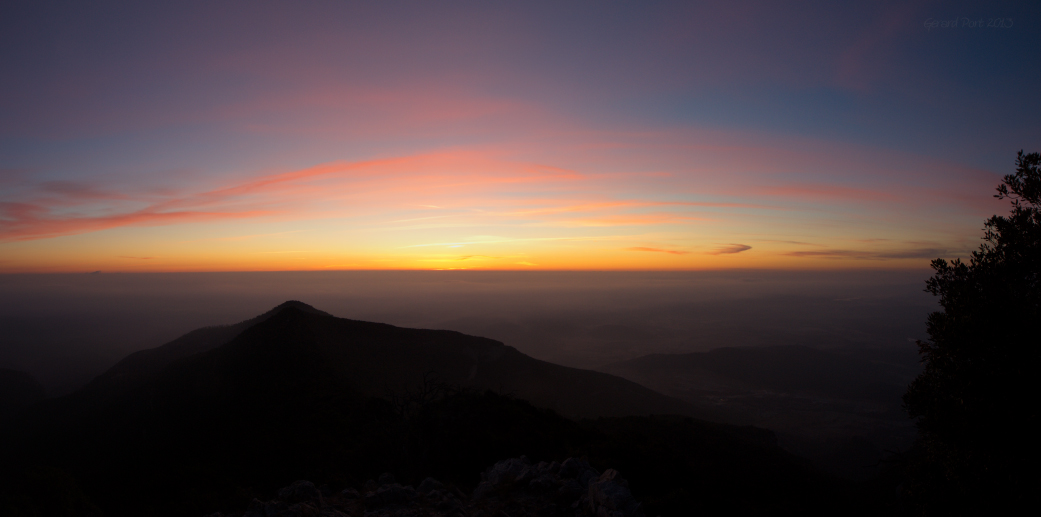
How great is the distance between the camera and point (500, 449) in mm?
17312

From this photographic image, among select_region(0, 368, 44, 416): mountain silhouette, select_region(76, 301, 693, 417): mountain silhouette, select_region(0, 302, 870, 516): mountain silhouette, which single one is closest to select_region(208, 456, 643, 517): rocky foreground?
select_region(0, 302, 870, 516): mountain silhouette

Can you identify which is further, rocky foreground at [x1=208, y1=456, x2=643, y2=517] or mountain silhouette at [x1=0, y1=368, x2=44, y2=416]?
mountain silhouette at [x1=0, y1=368, x2=44, y2=416]

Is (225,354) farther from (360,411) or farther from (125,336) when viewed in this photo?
(125,336)

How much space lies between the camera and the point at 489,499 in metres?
11.4

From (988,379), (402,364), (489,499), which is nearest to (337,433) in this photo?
(489,499)

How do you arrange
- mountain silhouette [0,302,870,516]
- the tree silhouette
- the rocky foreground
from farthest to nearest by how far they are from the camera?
mountain silhouette [0,302,870,516] → the rocky foreground → the tree silhouette

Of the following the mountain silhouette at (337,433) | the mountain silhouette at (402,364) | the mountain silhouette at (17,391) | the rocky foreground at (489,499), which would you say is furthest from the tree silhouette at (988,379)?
the mountain silhouette at (17,391)

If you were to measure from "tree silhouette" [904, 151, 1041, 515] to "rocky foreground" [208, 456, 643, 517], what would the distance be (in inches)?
271

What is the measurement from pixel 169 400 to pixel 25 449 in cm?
1325

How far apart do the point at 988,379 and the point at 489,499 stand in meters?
11.9

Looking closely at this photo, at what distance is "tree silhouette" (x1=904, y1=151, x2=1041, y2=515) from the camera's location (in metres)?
7.95

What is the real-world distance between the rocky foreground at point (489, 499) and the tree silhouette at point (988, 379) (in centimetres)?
690

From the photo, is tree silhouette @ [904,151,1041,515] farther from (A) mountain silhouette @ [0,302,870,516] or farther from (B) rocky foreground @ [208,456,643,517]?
(B) rocky foreground @ [208,456,643,517]

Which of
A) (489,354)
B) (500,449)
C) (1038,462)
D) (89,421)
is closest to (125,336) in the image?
(89,421)
